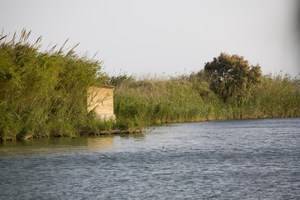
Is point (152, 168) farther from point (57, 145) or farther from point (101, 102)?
point (101, 102)

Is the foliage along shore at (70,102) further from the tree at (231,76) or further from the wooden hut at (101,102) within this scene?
the tree at (231,76)

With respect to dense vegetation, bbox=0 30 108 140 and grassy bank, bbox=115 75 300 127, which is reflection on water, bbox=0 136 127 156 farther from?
grassy bank, bbox=115 75 300 127

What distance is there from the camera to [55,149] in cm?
2630

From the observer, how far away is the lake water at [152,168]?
15391 mm

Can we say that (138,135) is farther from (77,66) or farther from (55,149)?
(55,149)

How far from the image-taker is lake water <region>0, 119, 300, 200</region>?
15391 millimetres

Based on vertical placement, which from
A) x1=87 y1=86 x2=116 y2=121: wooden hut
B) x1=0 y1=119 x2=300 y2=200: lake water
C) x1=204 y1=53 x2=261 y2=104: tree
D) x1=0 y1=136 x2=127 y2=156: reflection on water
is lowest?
x1=0 y1=119 x2=300 y2=200: lake water

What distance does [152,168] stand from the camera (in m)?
19.9

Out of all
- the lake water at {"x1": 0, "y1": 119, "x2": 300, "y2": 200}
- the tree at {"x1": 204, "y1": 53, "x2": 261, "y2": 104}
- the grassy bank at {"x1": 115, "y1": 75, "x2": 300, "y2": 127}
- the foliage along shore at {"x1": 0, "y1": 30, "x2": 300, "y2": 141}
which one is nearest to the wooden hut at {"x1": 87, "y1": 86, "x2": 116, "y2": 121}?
the foliage along shore at {"x1": 0, "y1": 30, "x2": 300, "y2": 141}

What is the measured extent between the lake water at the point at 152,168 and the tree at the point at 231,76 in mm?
26809

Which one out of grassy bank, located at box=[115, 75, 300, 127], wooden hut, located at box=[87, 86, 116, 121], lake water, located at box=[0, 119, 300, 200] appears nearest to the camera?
lake water, located at box=[0, 119, 300, 200]

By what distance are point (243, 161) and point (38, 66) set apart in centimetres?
1267

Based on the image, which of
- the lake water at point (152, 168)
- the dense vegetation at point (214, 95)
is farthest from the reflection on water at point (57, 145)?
the dense vegetation at point (214, 95)

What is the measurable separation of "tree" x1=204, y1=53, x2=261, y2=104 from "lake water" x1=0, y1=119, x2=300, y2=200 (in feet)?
88.0
